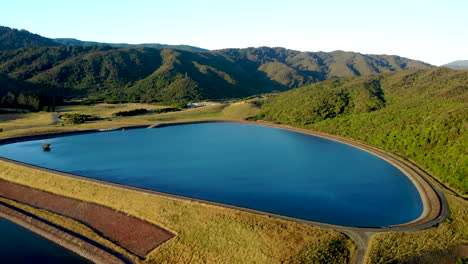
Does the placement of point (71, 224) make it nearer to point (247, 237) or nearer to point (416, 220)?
point (247, 237)

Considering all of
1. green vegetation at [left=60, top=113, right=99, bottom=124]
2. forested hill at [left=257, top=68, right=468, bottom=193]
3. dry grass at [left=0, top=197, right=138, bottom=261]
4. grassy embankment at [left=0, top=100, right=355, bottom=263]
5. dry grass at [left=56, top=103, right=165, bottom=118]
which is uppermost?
forested hill at [left=257, top=68, right=468, bottom=193]

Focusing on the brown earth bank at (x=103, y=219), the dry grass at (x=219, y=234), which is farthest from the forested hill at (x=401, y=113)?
the brown earth bank at (x=103, y=219)

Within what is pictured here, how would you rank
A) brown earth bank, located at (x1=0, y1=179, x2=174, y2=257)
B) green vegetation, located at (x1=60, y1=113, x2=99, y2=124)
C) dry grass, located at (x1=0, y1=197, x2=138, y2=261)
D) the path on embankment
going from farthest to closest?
green vegetation, located at (x1=60, y1=113, x2=99, y2=124) → brown earth bank, located at (x1=0, y1=179, x2=174, y2=257) → dry grass, located at (x1=0, y1=197, x2=138, y2=261) → the path on embankment

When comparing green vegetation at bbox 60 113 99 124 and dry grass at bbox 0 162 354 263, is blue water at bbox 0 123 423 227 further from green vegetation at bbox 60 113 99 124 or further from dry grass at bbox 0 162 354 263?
green vegetation at bbox 60 113 99 124

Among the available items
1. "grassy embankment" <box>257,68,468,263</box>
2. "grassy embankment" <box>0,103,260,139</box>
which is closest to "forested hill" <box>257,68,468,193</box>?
"grassy embankment" <box>257,68,468,263</box>

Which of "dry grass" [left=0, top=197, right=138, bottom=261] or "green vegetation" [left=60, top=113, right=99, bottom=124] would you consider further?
"green vegetation" [left=60, top=113, right=99, bottom=124]

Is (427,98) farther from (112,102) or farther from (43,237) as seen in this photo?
(112,102)

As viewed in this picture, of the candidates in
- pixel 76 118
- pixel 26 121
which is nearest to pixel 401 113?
pixel 76 118

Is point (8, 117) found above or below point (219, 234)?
above
